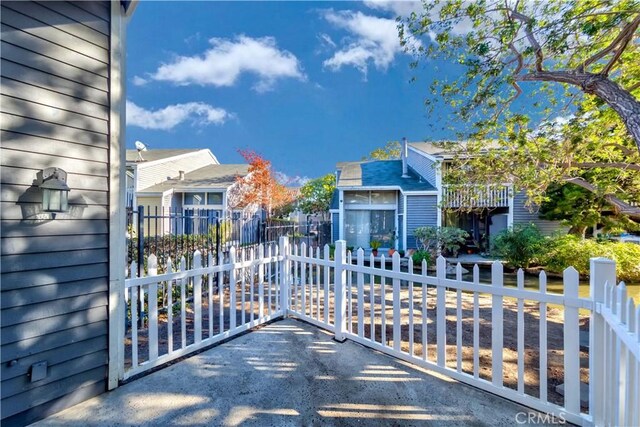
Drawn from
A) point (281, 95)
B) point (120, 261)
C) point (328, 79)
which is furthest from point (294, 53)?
point (120, 261)

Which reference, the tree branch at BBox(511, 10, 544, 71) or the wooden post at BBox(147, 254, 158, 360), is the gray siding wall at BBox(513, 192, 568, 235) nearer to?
the tree branch at BBox(511, 10, 544, 71)

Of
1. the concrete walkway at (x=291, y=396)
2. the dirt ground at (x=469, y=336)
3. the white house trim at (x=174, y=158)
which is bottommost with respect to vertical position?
the dirt ground at (x=469, y=336)

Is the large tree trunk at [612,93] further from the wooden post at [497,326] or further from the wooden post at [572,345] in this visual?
the wooden post at [497,326]

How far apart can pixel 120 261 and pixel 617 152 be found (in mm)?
7566

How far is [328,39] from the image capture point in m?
15.4

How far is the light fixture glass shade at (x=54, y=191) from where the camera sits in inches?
78.0

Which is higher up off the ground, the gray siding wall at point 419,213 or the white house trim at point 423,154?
the white house trim at point 423,154

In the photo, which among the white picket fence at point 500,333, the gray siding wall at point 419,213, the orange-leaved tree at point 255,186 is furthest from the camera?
the orange-leaved tree at point 255,186

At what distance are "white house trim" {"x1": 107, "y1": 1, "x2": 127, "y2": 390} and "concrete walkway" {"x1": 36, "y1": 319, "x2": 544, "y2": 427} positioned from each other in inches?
13.1

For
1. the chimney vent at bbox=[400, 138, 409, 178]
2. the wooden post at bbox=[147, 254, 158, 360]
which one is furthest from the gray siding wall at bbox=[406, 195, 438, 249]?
the wooden post at bbox=[147, 254, 158, 360]

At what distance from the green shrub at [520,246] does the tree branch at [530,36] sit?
644cm

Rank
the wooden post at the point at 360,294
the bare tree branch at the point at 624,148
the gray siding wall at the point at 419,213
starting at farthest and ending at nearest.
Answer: the gray siding wall at the point at 419,213, the bare tree branch at the point at 624,148, the wooden post at the point at 360,294

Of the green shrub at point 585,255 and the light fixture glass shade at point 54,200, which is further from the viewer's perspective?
the green shrub at point 585,255

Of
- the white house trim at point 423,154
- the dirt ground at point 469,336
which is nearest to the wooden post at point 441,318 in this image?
the dirt ground at point 469,336
